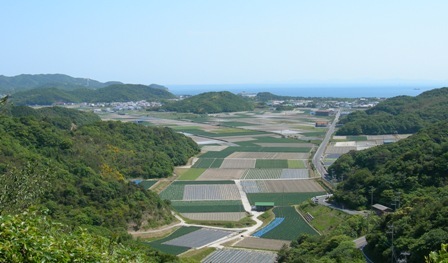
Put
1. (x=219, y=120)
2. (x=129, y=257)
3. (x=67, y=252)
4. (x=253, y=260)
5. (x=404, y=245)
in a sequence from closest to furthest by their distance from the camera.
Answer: (x=67, y=252) < (x=129, y=257) < (x=404, y=245) < (x=253, y=260) < (x=219, y=120)

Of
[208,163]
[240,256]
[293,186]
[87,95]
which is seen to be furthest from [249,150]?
[87,95]

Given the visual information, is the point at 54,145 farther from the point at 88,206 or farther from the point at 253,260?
the point at 253,260

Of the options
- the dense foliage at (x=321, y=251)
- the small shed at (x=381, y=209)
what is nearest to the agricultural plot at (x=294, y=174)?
the small shed at (x=381, y=209)

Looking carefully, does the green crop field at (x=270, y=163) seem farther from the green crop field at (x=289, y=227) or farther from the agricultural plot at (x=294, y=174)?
the green crop field at (x=289, y=227)

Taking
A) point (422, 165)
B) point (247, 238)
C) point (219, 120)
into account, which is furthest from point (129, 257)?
point (219, 120)

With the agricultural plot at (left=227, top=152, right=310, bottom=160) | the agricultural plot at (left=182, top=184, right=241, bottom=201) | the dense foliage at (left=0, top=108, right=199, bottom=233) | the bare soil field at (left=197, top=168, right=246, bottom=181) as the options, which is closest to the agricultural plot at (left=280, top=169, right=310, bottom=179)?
the bare soil field at (left=197, top=168, right=246, bottom=181)

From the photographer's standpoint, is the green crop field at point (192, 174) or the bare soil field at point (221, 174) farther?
the green crop field at point (192, 174)
